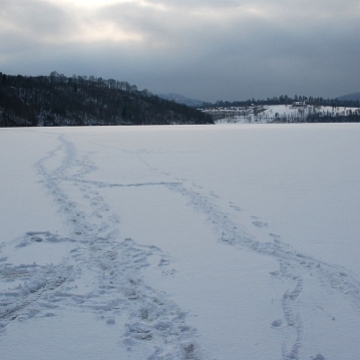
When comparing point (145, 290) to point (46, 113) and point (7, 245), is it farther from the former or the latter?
point (46, 113)

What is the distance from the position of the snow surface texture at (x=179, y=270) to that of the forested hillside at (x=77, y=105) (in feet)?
310

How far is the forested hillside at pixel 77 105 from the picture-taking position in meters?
105

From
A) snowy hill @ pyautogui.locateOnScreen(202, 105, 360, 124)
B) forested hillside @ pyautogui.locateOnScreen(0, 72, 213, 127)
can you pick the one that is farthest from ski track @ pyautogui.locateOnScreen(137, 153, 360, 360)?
snowy hill @ pyautogui.locateOnScreen(202, 105, 360, 124)

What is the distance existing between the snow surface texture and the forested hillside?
310 ft

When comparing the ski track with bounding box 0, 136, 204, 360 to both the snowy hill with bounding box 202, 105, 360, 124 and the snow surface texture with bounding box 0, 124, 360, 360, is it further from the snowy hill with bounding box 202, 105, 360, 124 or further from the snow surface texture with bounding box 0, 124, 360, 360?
the snowy hill with bounding box 202, 105, 360, 124

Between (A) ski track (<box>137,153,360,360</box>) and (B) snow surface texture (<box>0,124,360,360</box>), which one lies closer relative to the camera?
(B) snow surface texture (<box>0,124,360,360</box>)

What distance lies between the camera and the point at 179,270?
4.97 m

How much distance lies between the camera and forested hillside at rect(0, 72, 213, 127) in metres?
105

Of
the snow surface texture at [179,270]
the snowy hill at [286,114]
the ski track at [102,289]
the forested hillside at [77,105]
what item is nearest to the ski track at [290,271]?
the snow surface texture at [179,270]

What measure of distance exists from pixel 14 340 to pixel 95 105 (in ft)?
431

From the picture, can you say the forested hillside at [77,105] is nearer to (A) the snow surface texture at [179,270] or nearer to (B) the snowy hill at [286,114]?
(B) the snowy hill at [286,114]

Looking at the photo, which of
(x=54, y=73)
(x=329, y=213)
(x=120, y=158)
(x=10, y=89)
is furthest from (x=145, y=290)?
(x=54, y=73)

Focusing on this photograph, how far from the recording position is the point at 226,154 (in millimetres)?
17578

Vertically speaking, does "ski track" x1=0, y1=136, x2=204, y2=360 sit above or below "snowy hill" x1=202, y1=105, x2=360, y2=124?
below
